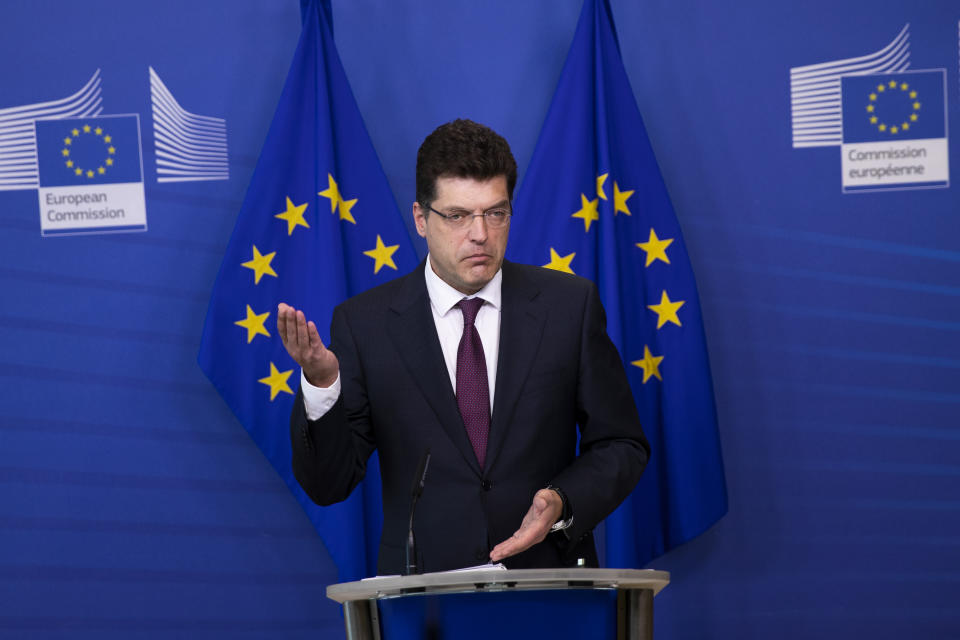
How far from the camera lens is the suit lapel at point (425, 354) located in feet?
6.65

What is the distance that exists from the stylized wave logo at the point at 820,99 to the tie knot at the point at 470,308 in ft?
5.55

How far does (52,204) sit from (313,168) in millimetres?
941

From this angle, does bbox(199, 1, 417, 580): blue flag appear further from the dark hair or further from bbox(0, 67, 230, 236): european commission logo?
the dark hair

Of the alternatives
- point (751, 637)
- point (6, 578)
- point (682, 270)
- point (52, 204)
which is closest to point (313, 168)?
point (52, 204)

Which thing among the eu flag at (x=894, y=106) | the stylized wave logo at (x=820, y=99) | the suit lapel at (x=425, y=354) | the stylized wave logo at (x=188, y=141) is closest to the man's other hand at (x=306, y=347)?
the suit lapel at (x=425, y=354)

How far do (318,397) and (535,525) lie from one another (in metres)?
Result: 0.49

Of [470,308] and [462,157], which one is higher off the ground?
[462,157]

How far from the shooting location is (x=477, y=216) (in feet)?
6.71

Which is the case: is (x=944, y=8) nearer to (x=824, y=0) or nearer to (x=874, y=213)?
(x=824, y=0)

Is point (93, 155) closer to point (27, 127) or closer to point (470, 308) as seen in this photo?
point (27, 127)

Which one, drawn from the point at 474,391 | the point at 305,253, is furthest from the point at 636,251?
the point at 474,391

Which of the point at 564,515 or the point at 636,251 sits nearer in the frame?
the point at 564,515

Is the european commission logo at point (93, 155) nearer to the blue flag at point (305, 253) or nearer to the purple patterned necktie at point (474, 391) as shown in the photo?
the blue flag at point (305, 253)

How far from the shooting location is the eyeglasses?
2057 millimetres
